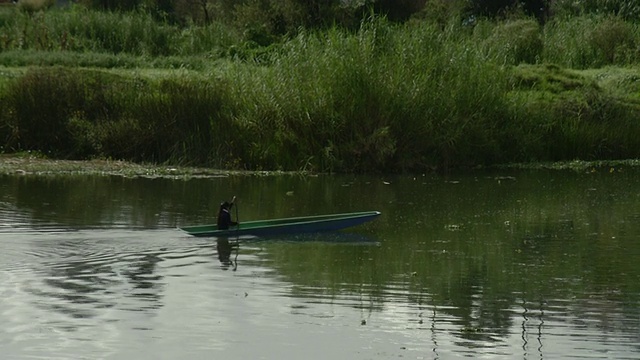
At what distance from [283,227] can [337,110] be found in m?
9.38

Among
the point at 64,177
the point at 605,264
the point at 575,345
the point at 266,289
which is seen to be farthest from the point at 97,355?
the point at 64,177

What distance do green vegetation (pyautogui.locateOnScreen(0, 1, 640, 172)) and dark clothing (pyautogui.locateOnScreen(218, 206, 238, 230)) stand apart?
936 cm

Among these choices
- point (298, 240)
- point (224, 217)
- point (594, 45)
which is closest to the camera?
point (224, 217)

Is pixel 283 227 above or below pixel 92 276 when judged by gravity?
above

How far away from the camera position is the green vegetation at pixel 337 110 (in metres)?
27.5

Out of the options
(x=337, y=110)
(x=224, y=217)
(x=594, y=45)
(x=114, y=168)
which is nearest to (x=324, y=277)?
(x=224, y=217)

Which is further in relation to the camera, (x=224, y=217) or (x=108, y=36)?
(x=108, y=36)

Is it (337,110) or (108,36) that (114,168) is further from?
(108,36)

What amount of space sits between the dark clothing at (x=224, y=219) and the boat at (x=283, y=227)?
2.4 inches

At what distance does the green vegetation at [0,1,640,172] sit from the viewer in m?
27.5

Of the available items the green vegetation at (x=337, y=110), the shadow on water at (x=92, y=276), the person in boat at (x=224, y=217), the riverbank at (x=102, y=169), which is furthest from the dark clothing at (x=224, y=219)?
the green vegetation at (x=337, y=110)

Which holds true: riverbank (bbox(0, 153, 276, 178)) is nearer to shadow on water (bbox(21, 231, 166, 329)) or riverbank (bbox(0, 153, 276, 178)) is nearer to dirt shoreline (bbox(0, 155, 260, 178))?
dirt shoreline (bbox(0, 155, 260, 178))

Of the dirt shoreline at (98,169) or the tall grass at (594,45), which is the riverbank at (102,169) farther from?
the tall grass at (594,45)

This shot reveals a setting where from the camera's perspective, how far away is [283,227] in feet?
60.3
